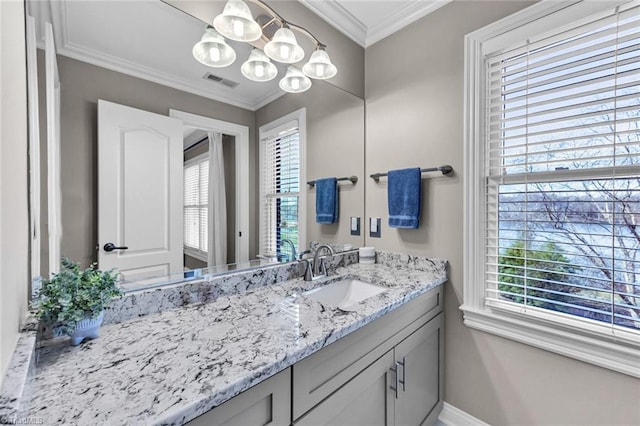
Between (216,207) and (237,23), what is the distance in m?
0.83

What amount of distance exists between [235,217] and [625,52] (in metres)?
1.76

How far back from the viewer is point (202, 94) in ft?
3.87

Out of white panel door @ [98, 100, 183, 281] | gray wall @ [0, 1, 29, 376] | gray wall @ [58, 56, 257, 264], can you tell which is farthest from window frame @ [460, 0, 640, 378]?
gray wall @ [0, 1, 29, 376]

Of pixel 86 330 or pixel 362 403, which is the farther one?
pixel 362 403

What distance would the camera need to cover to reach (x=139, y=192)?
101cm

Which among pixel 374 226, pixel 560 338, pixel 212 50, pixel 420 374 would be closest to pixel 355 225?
pixel 374 226

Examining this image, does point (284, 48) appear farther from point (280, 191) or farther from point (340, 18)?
point (280, 191)

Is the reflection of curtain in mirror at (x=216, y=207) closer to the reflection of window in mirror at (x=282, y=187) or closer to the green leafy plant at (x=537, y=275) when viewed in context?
the reflection of window in mirror at (x=282, y=187)

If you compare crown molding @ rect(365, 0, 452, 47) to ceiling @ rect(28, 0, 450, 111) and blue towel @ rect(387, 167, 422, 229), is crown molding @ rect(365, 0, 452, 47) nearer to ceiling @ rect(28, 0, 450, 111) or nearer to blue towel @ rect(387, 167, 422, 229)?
ceiling @ rect(28, 0, 450, 111)

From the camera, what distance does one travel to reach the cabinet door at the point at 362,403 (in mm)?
862

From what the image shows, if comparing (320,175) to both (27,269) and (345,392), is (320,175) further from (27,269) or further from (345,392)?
(27,269)

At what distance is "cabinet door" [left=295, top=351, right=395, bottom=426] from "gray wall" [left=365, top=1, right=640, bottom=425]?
2.20 feet

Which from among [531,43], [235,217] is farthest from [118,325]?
[531,43]

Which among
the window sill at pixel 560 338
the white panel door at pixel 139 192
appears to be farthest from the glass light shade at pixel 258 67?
the window sill at pixel 560 338
